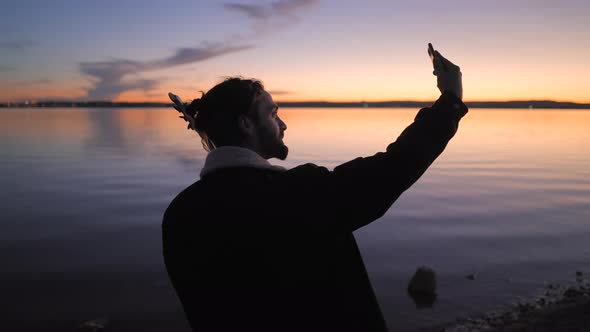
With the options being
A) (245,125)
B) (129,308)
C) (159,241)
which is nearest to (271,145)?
(245,125)

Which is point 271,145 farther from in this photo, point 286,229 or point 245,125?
point 286,229

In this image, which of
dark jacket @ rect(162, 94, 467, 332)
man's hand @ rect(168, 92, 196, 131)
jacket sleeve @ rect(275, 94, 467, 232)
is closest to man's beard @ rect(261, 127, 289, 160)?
dark jacket @ rect(162, 94, 467, 332)

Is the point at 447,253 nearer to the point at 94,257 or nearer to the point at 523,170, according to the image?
the point at 94,257

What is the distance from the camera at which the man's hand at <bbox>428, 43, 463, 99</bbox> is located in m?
1.90

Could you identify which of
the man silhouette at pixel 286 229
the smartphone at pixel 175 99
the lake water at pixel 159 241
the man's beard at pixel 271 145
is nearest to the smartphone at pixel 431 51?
the man silhouette at pixel 286 229

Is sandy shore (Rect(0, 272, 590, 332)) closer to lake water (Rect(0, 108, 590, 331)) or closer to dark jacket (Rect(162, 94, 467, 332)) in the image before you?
lake water (Rect(0, 108, 590, 331))

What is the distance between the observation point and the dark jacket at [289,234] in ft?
5.39

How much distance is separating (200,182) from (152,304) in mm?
8320

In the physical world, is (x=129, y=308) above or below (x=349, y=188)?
below

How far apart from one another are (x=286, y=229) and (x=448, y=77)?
3.10 ft

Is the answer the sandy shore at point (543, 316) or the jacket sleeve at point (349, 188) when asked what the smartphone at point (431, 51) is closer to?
the jacket sleeve at point (349, 188)

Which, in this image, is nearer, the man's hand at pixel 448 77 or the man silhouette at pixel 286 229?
the man silhouette at pixel 286 229

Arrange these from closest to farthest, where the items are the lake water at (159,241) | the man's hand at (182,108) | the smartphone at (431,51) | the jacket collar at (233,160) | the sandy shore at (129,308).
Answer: the jacket collar at (233,160) < the smartphone at (431,51) < the man's hand at (182,108) < the sandy shore at (129,308) < the lake water at (159,241)

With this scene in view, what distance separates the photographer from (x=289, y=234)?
1670mm
